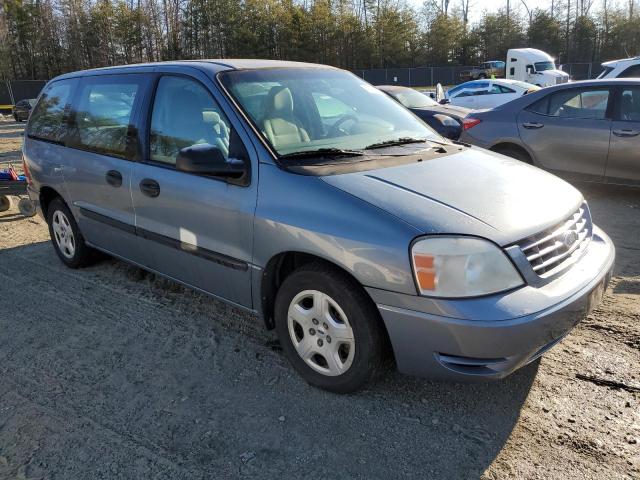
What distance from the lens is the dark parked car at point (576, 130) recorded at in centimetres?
639

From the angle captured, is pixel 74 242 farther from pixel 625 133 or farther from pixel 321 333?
pixel 625 133

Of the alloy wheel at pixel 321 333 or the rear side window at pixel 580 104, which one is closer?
the alloy wheel at pixel 321 333

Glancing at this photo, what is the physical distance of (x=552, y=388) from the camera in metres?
2.90

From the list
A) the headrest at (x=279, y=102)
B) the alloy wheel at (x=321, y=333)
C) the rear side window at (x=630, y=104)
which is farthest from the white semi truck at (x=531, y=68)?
the alloy wheel at (x=321, y=333)

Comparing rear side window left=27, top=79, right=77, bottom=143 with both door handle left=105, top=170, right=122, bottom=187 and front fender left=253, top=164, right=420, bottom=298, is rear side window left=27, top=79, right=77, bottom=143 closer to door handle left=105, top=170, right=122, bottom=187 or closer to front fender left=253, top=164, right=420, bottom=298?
door handle left=105, top=170, right=122, bottom=187

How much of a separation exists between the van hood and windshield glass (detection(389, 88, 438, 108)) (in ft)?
30.1

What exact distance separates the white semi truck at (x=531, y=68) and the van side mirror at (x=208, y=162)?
24815 millimetres

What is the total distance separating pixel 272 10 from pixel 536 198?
57.1 meters

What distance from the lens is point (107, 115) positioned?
415cm

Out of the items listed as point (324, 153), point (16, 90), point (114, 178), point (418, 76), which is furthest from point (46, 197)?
point (418, 76)

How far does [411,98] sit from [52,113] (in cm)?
905

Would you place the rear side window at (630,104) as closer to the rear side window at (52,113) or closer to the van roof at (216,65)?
the van roof at (216,65)

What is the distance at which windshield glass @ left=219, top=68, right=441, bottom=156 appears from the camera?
3211 millimetres

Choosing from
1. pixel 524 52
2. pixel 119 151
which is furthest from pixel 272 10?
pixel 119 151
